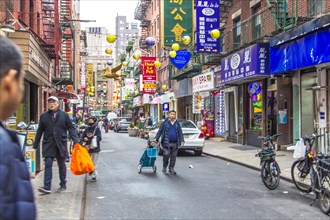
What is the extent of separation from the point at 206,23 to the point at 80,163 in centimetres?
1450

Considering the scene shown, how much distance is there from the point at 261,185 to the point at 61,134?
4719 mm

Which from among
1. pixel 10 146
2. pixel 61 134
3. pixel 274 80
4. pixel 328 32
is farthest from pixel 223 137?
pixel 10 146

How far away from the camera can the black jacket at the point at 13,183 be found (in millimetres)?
1740

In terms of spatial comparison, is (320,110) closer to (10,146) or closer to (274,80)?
(274,80)

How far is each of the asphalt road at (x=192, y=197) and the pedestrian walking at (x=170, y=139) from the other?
0.45m

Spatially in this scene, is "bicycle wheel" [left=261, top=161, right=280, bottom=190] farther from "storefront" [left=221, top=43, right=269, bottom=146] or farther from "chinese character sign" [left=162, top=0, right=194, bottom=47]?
"chinese character sign" [left=162, top=0, right=194, bottom=47]

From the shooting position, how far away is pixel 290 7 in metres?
16.0

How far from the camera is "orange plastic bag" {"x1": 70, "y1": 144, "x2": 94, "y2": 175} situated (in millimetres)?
7582

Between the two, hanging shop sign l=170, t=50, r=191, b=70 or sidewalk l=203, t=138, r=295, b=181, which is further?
hanging shop sign l=170, t=50, r=191, b=70

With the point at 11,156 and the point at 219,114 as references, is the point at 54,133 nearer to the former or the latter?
the point at 11,156

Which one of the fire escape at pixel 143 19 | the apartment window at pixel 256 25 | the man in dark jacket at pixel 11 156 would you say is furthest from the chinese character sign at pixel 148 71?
the man in dark jacket at pixel 11 156

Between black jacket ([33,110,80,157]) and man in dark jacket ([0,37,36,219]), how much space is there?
20.0 feet

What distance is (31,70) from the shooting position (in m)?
13.9

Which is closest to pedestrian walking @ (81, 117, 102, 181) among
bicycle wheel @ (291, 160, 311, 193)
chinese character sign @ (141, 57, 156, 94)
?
bicycle wheel @ (291, 160, 311, 193)
